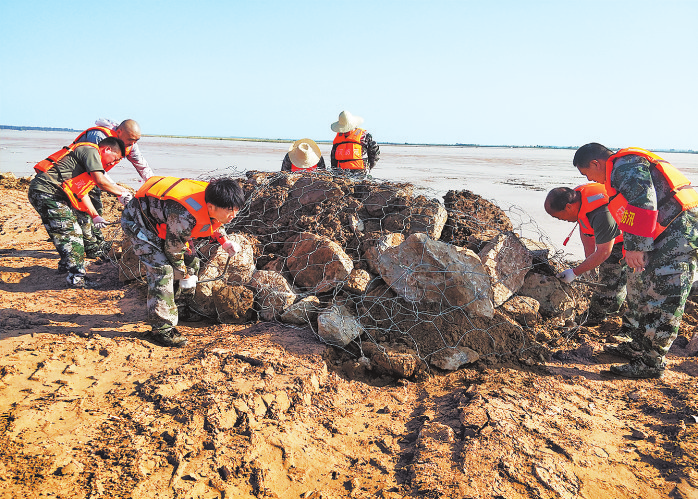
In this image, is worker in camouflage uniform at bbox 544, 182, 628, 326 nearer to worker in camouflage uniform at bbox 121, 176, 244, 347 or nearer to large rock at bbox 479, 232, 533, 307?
large rock at bbox 479, 232, 533, 307

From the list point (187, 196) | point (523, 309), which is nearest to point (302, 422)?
point (187, 196)

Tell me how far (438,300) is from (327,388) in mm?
1208

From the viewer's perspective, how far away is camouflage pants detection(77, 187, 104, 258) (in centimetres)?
489

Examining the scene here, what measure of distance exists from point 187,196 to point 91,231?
3052 mm

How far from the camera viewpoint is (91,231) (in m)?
5.15

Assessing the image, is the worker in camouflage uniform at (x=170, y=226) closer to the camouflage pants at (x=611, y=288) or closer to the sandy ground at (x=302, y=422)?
the sandy ground at (x=302, y=422)

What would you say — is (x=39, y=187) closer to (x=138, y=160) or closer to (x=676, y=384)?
(x=138, y=160)

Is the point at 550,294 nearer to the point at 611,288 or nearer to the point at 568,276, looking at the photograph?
the point at 568,276

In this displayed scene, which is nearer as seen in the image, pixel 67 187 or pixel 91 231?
pixel 67 187

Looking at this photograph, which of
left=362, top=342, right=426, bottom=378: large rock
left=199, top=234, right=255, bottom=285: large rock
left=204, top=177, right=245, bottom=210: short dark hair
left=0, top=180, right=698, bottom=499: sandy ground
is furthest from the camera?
left=199, top=234, right=255, bottom=285: large rock

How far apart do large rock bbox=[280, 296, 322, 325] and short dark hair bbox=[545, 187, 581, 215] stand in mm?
2062

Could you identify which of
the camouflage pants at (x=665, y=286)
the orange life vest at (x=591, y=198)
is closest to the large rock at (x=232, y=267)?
the orange life vest at (x=591, y=198)

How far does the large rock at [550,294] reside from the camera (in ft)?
12.8

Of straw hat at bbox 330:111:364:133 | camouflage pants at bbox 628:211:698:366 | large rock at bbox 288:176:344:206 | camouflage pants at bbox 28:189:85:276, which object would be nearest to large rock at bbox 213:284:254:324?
large rock at bbox 288:176:344:206
